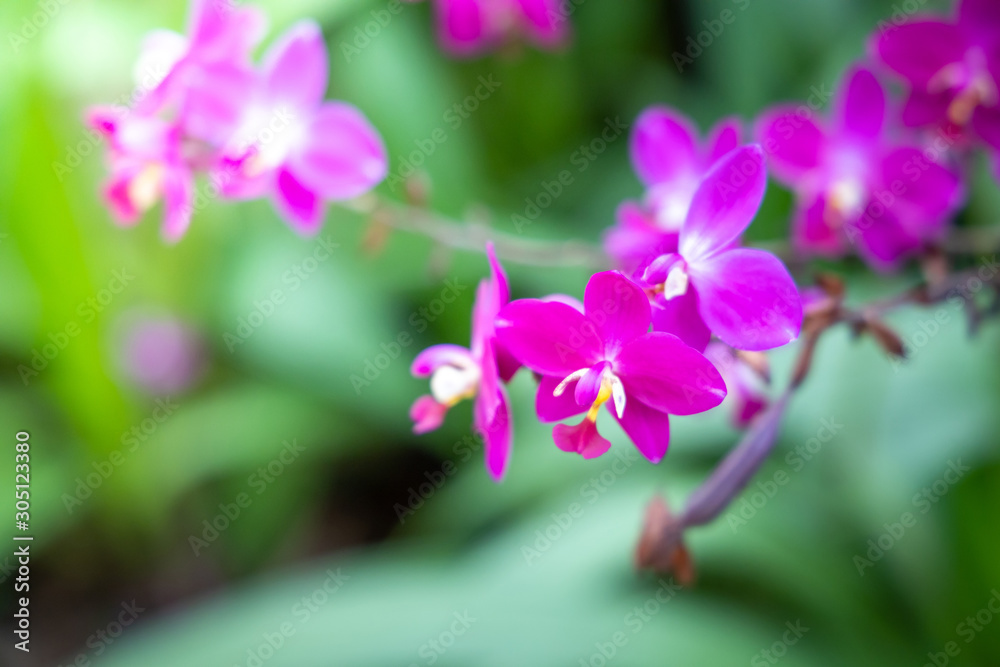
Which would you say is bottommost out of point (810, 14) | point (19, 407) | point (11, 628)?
point (11, 628)

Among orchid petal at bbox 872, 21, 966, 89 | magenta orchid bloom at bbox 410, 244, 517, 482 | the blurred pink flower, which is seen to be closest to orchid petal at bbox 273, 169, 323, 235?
Result: magenta orchid bloom at bbox 410, 244, 517, 482

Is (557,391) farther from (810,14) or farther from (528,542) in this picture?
(810,14)

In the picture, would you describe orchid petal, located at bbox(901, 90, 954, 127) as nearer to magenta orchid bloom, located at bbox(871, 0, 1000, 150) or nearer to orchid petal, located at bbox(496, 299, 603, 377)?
magenta orchid bloom, located at bbox(871, 0, 1000, 150)

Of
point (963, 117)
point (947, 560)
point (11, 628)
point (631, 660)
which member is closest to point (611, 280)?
point (963, 117)

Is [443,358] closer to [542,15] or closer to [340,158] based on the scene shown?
[340,158]

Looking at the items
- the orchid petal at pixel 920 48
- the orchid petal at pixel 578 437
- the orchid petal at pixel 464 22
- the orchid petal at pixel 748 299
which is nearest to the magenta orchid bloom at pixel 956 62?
the orchid petal at pixel 920 48

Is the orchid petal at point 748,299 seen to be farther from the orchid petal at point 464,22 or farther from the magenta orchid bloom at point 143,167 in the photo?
the orchid petal at point 464,22
